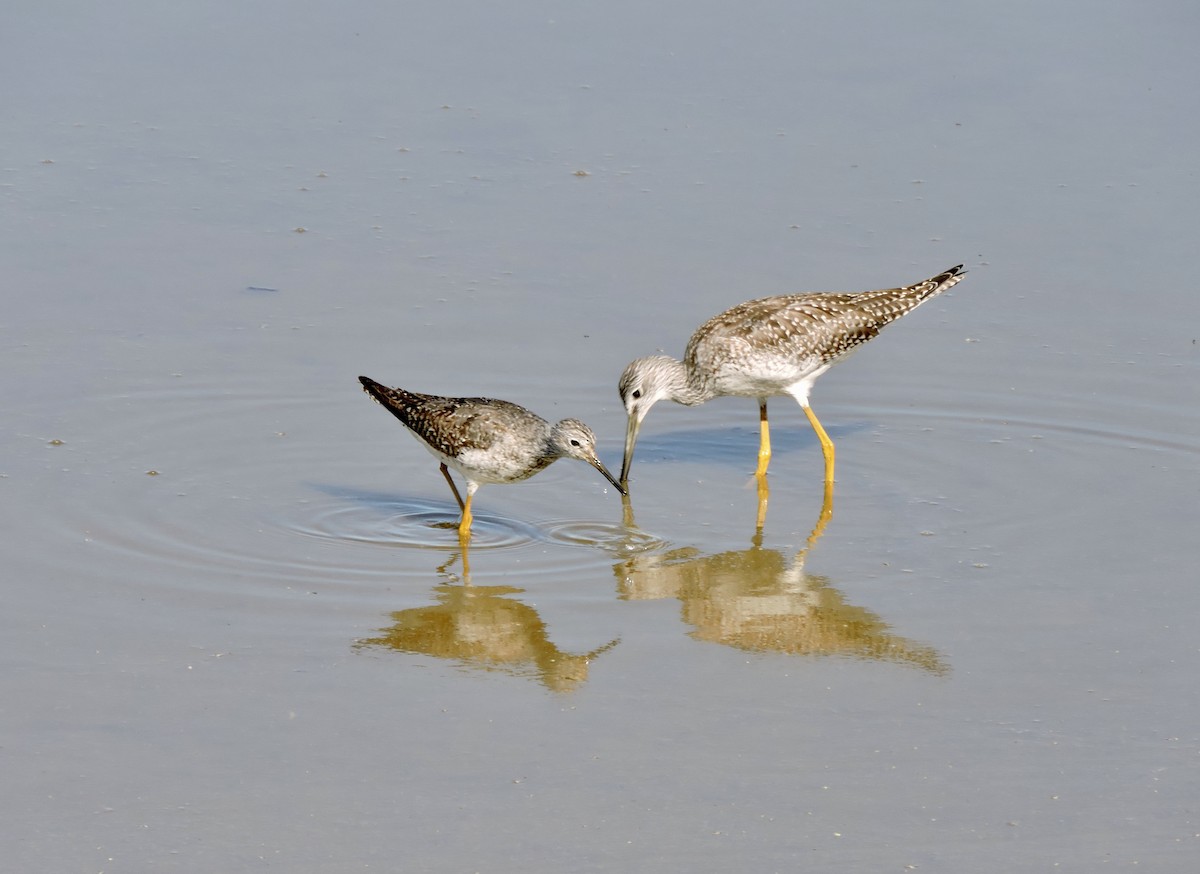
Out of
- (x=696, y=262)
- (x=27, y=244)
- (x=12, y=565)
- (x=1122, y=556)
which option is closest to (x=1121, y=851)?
(x=1122, y=556)

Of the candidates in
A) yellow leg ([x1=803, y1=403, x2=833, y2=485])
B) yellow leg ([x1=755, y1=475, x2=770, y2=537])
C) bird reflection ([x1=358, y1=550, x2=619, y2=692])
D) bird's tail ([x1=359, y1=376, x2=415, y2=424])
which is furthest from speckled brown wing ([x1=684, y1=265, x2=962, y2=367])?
bird reflection ([x1=358, y1=550, x2=619, y2=692])

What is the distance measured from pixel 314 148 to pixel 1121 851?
958 centimetres

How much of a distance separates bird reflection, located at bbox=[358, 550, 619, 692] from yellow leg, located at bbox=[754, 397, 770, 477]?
2.51 m

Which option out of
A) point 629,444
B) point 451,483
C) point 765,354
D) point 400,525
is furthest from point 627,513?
point 765,354

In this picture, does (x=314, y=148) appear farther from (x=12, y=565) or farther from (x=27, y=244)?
(x=12, y=565)

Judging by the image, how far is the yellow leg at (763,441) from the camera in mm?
10745

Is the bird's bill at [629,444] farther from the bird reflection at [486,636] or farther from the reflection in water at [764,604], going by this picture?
the bird reflection at [486,636]

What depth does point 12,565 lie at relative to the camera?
337 inches

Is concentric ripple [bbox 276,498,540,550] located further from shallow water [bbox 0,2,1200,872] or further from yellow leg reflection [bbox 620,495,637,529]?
yellow leg reflection [bbox 620,495,637,529]

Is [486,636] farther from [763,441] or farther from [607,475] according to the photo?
[763,441]

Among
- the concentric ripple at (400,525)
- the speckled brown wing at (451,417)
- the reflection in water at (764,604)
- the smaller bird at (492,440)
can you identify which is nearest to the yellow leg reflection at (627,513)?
the reflection in water at (764,604)

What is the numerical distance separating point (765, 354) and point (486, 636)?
11.0 ft

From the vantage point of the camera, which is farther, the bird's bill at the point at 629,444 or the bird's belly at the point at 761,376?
the bird's belly at the point at 761,376

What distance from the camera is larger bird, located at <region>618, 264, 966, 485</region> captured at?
10641mm
